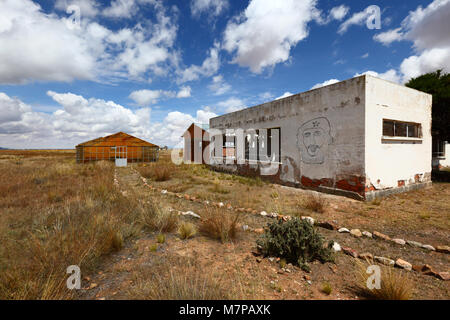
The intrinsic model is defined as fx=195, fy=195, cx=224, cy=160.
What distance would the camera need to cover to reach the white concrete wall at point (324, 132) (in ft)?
19.7

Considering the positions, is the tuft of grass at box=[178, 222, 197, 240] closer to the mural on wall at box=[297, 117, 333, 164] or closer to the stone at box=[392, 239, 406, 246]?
the stone at box=[392, 239, 406, 246]

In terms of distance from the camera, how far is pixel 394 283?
1891 mm

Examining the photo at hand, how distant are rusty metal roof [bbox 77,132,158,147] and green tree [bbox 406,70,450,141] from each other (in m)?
23.4

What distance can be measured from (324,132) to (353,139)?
1.03 m

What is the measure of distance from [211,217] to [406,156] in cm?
758

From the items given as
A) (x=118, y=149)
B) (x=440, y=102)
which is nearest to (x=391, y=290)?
(x=440, y=102)

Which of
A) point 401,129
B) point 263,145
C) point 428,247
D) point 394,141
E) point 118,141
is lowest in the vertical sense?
point 428,247

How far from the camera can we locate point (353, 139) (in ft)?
19.9

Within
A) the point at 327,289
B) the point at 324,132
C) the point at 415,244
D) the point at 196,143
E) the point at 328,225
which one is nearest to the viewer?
the point at 327,289

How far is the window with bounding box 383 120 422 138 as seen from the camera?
6578mm

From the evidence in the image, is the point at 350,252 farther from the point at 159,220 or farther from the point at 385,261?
the point at 159,220

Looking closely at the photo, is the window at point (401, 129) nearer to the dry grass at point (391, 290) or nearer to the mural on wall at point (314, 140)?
the mural on wall at point (314, 140)

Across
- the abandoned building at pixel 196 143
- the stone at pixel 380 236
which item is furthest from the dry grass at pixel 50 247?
the abandoned building at pixel 196 143
